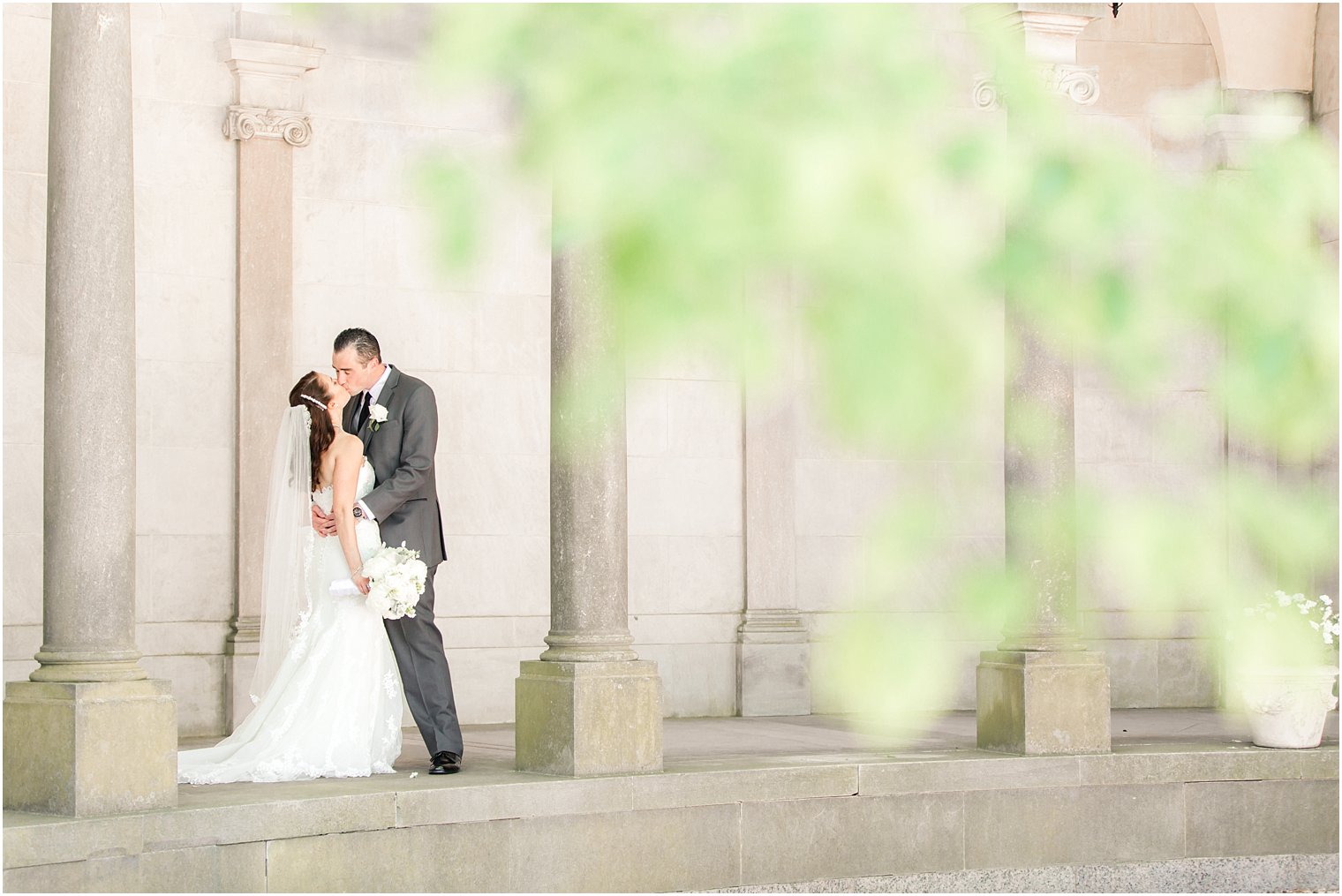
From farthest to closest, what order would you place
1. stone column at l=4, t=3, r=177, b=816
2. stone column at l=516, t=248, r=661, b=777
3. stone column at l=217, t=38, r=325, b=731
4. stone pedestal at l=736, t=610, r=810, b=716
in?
stone pedestal at l=736, t=610, r=810, b=716 → stone column at l=217, t=38, r=325, b=731 → stone column at l=516, t=248, r=661, b=777 → stone column at l=4, t=3, r=177, b=816

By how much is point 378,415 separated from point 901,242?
6.39m

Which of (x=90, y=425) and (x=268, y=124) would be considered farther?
(x=268, y=124)

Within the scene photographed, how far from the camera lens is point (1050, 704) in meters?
8.65

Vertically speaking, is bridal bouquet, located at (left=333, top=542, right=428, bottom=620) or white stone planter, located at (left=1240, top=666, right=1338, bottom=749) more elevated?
bridal bouquet, located at (left=333, top=542, right=428, bottom=620)

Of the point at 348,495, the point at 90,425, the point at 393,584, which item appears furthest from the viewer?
the point at 348,495

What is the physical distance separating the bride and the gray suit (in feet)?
0.35

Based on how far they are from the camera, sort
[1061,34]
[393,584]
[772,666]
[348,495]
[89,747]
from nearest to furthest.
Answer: [89,747] → [393,584] → [348,495] → [1061,34] → [772,666]

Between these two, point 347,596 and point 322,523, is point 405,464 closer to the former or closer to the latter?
point 322,523

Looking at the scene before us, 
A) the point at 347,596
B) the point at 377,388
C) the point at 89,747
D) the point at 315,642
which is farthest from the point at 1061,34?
the point at 89,747

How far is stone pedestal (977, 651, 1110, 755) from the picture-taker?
859 cm

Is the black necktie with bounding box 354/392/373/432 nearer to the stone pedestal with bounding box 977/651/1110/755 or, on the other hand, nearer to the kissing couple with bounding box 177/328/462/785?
the kissing couple with bounding box 177/328/462/785

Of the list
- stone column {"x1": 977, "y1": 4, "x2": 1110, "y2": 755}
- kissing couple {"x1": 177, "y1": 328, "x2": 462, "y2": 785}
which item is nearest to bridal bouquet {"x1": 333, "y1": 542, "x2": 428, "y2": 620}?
kissing couple {"x1": 177, "y1": 328, "x2": 462, "y2": 785}

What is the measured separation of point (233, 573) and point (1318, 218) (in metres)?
8.95

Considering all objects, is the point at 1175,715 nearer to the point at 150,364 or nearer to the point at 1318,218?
the point at 150,364
